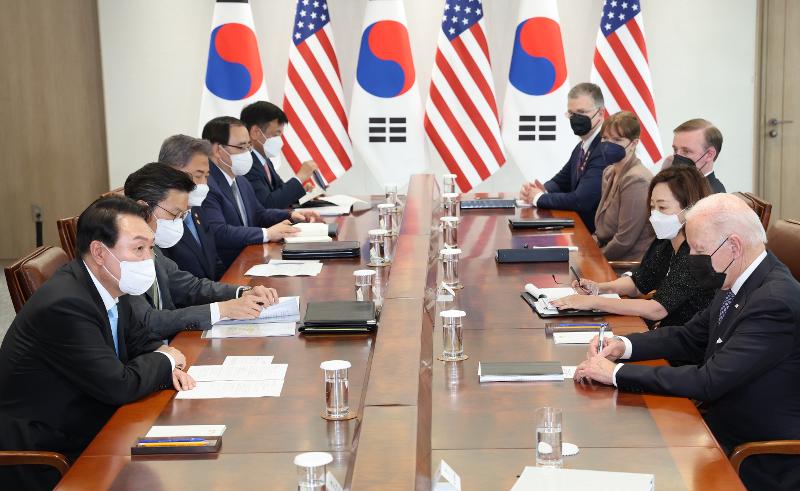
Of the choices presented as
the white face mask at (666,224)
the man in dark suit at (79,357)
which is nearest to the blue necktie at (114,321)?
the man in dark suit at (79,357)

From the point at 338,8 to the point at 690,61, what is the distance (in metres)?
2.84

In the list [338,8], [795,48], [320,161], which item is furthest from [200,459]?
[795,48]

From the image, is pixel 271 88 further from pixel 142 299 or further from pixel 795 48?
pixel 142 299

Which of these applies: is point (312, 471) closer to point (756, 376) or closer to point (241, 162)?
point (756, 376)

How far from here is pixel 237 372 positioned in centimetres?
321

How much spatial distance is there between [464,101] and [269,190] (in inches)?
82.6

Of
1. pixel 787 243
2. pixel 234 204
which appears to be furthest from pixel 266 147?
pixel 787 243

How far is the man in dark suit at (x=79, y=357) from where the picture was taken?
2.96 m

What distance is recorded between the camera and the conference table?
7.81 feet

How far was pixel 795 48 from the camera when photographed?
319 inches

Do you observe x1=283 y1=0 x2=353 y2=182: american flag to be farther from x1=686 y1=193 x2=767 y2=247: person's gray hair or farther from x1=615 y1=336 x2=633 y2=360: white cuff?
x1=686 y1=193 x2=767 y2=247: person's gray hair

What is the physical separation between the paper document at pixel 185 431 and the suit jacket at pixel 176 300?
3.06ft

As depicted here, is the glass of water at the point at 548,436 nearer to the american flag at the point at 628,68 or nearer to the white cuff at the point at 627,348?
the white cuff at the point at 627,348

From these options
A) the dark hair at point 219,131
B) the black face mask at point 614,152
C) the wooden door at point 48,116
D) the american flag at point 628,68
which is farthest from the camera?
the wooden door at point 48,116
